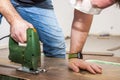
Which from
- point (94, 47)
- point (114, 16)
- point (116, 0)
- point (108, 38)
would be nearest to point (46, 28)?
point (116, 0)

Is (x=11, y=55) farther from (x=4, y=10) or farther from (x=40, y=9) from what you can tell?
(x=40, y=9)

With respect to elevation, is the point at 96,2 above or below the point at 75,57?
above

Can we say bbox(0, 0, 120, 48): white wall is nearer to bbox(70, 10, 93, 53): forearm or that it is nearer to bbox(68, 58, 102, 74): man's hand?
bbox(70, 10, 93, 53): forearm

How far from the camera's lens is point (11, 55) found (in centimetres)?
134

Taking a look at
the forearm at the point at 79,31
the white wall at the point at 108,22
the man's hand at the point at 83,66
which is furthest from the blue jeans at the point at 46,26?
the white wall at the point at 108,22

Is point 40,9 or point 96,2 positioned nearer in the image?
point 96,2

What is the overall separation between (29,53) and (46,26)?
679mm

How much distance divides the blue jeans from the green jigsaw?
55cm

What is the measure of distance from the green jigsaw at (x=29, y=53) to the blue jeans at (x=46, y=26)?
0.55 meters

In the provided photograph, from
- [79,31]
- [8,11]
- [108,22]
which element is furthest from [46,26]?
[108,22]

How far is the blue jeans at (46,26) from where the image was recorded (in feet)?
6.04

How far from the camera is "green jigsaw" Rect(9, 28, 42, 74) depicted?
46.9 inches

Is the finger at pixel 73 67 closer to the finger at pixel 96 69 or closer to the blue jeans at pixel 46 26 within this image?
the finger at pixel 96 69

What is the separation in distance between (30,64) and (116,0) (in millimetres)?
553
